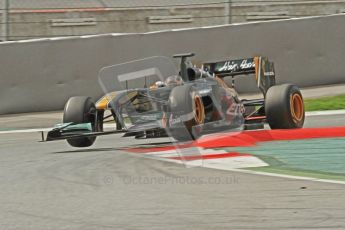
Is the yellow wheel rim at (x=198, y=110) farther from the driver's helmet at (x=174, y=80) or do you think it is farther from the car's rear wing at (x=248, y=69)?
the car's rear wing at (x=248, y=69)

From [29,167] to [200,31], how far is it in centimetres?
894

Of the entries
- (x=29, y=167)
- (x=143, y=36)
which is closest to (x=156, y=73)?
(x=29, y=167)

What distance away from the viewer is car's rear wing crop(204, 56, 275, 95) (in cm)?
1077

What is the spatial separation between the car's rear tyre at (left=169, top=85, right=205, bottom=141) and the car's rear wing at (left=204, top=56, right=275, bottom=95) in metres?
1.79

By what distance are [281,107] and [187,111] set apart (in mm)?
1637

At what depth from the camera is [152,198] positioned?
6004 millimetres

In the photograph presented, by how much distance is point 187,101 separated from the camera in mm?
8719

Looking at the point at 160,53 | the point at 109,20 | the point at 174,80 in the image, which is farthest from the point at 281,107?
the point at 109,20

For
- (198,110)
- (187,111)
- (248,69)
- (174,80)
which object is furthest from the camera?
(248,69)

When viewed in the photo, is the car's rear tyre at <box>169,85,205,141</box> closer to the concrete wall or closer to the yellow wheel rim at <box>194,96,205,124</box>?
the yellow wheel rim at <box>194,96,205,124</box>

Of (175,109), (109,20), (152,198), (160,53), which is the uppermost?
(109,20)

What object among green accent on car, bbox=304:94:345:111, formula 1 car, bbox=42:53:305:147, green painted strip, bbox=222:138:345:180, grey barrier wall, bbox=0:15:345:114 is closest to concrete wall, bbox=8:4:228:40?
grey barrier wall, bbox=0:15:345:114

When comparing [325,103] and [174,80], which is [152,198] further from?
[325,103]

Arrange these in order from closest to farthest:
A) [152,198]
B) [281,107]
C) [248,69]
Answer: [152,198]
[281,107]
[248,69]
